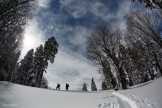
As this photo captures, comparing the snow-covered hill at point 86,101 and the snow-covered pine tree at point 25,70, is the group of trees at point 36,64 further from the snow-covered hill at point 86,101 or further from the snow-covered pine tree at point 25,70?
the snow-covered hill at point 86,101

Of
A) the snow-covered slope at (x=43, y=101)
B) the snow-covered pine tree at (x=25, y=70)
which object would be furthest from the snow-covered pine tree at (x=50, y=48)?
the snow-covered slope at (x=43, y=101)

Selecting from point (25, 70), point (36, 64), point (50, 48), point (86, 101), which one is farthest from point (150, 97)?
point (25, 70)

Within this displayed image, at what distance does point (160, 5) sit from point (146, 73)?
35.4 m

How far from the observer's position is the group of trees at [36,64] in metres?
39.8

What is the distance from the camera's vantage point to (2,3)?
12023 millimetres

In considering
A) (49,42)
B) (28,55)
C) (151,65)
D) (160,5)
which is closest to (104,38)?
(160,5)

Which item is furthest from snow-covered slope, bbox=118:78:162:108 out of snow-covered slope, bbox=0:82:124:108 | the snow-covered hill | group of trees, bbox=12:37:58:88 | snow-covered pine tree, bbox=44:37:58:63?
snow-covered pine tree, bbox=44:37:58:63

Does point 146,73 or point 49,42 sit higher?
point 49,42

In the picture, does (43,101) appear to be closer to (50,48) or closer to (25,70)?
(50,48)

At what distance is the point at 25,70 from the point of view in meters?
47.9

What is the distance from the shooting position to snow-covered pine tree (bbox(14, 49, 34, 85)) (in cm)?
4717

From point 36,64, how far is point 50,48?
7158mm

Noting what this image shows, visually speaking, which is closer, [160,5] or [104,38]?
[160,5]

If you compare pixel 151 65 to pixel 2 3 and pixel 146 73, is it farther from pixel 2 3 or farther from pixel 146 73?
pixel 2 3
